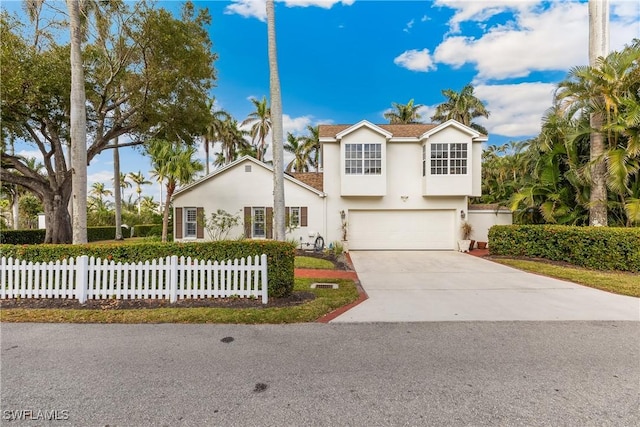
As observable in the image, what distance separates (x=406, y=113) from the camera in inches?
1193

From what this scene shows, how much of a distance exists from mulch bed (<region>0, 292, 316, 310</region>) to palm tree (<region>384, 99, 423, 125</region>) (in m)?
28.3

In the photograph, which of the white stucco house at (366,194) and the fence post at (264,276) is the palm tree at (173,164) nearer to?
the white stucco house at (366,194)

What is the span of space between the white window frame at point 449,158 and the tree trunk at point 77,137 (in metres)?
13.7

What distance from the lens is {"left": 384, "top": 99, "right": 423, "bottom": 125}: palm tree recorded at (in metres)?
30.3

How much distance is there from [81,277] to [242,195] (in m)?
9.61

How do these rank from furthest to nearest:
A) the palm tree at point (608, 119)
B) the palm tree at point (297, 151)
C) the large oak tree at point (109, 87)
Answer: the palm tree at point (297, 151) < the large oak tree at point (109, 87) < the palm tree at point (608, 119)

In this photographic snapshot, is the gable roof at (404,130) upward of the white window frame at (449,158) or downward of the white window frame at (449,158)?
upward

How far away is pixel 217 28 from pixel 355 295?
1556 centimetres

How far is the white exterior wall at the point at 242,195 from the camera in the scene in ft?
49.5

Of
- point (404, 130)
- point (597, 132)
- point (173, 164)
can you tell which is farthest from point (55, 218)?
point (597, 132)

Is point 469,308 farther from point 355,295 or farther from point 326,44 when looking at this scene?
Result: point 326,44

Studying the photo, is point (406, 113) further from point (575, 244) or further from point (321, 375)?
point (321, 375)

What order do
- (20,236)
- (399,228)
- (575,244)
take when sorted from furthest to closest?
(20,236) < (399,228) < (575,244)

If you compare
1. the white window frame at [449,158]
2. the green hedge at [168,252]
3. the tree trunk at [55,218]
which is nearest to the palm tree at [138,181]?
the tree trunk at [55,218]
